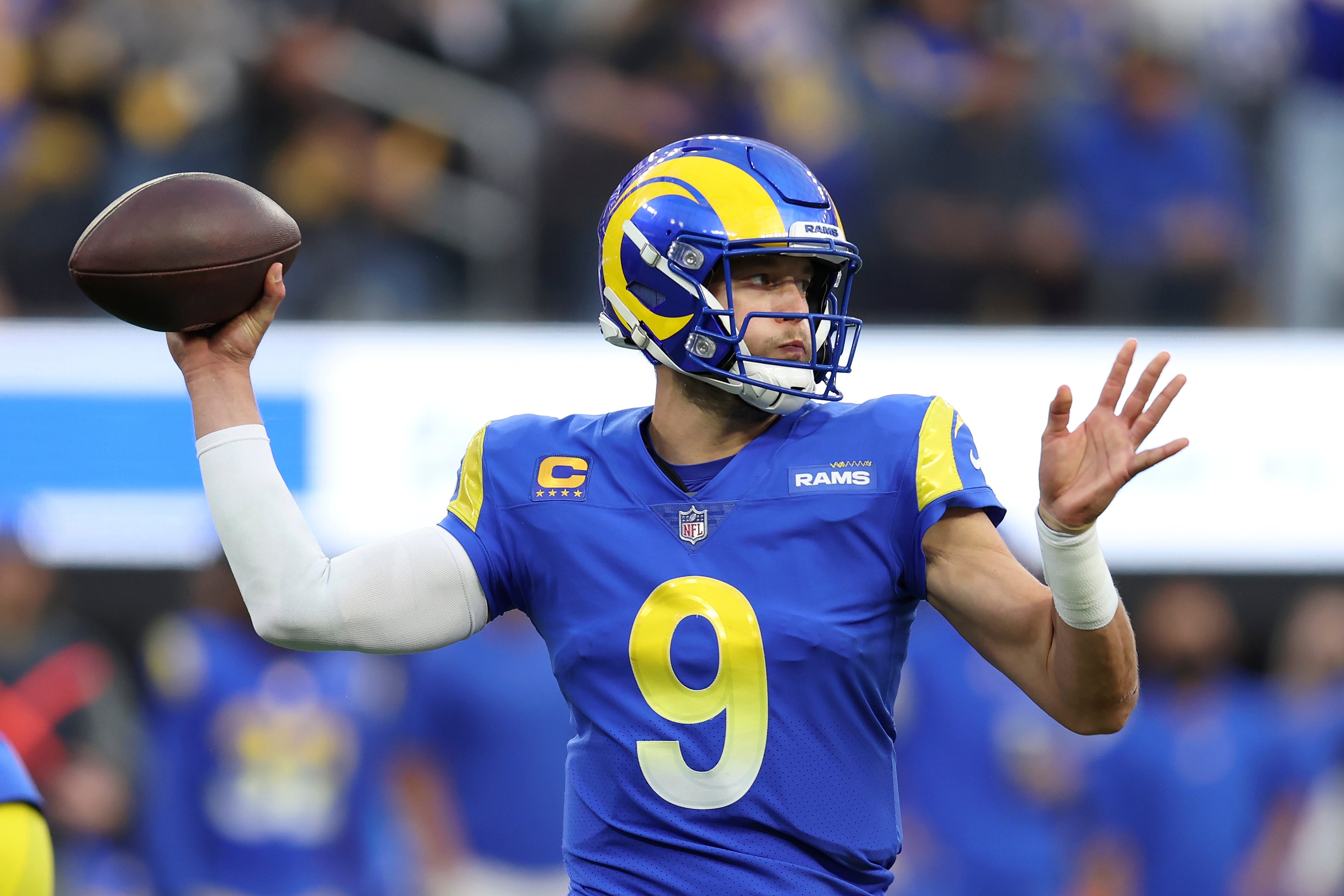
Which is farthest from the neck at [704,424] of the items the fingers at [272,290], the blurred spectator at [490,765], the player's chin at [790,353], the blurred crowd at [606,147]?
the blurred crowd at [606,147]

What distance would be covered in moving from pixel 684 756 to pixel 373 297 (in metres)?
4.54

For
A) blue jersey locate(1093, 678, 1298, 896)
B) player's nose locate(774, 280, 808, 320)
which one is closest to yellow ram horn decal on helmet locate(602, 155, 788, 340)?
player's nose locate(774, 280, 808, 320)

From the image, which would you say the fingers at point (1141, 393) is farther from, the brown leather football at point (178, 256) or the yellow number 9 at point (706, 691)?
the brown leather football at point (178, 256)

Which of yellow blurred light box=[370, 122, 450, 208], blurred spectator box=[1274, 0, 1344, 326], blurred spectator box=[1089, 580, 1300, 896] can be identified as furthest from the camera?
blurred spectator box=[1274, 0, 1344, 326]

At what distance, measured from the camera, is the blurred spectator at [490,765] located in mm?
5730

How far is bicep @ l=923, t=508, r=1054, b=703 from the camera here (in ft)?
8.02

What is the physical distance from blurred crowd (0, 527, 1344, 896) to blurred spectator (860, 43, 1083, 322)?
51.6 inches

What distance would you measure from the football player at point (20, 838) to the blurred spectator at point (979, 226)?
15.7ft

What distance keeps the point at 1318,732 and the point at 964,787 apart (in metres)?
1.64

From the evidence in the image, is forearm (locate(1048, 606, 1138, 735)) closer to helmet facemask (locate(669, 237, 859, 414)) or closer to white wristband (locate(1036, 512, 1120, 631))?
white wristband (locate(1036, 512, 1120, 631))

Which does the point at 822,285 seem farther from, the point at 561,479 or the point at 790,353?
the point at 561,479

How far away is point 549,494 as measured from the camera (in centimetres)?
272

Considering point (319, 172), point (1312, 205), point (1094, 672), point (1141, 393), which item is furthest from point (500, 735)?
point (1312, 205)

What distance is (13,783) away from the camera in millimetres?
2559
